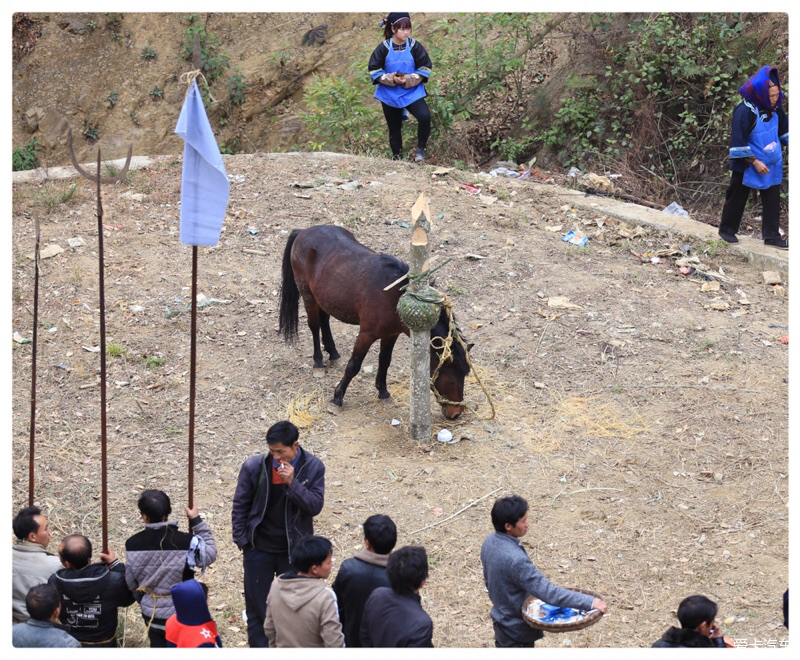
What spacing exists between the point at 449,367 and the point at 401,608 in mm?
3635

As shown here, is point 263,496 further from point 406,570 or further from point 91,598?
point 406,570

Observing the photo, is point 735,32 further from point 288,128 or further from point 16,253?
point 16,253

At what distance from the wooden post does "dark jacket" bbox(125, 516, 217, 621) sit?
2.91 m

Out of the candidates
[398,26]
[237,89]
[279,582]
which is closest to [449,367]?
[279,582]

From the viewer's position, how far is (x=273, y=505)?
Result: 16.1 ft

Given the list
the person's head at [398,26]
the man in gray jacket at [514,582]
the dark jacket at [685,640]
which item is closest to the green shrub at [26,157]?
the person's head at [398,26]

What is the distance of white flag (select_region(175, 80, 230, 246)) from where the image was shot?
192 inches

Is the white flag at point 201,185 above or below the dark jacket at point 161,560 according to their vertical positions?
above

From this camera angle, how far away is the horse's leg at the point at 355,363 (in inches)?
303

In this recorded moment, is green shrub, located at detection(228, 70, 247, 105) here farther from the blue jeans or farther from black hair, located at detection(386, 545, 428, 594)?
black hair, located at detection(386, 545, 428, 594)

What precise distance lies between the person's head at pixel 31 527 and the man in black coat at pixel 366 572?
1553 millimetres

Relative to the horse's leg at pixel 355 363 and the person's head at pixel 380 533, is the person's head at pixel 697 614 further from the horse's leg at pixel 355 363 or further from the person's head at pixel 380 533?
the horse's leg at pixel 355 363

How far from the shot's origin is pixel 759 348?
857cm

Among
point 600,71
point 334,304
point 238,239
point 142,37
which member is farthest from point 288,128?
point 334,304
